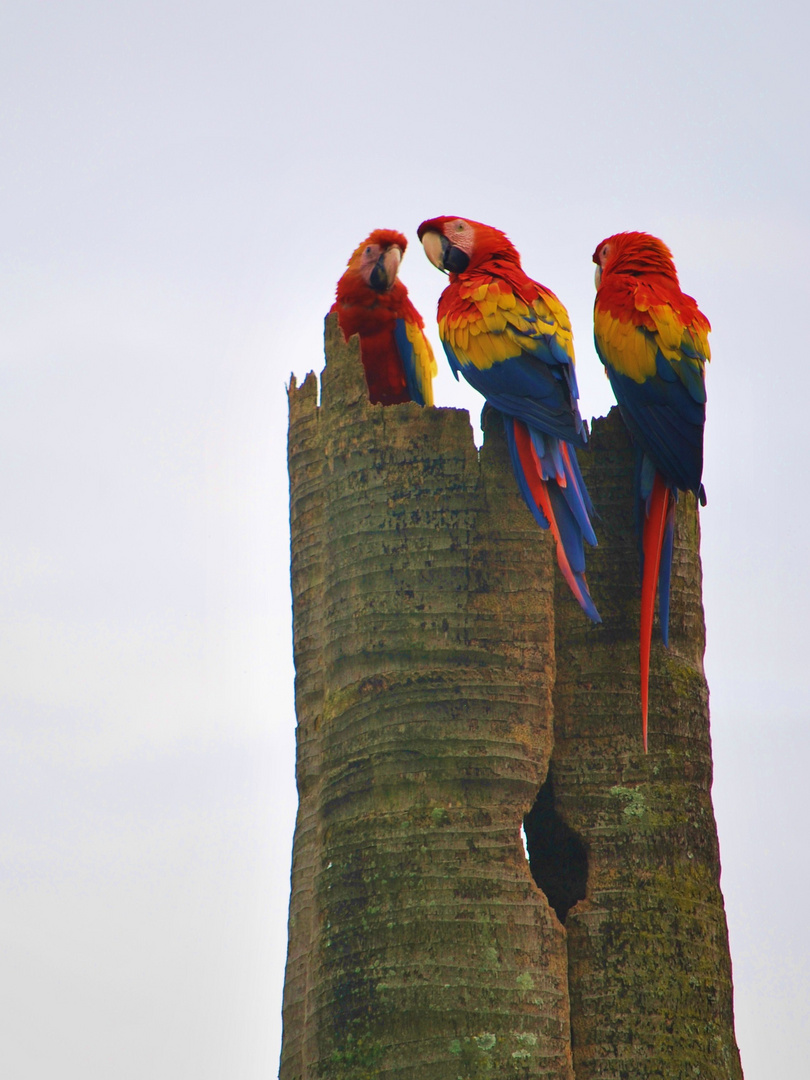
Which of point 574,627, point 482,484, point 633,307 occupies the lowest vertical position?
point 574,627

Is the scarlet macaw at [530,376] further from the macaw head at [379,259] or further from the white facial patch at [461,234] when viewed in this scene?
the macaw head at [379,259]

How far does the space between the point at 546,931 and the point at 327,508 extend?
4.98ft

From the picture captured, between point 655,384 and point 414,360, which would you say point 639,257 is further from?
point 414,360

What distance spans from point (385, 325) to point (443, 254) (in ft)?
2.01

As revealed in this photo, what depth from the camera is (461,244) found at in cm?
548

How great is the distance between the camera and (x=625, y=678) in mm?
4105

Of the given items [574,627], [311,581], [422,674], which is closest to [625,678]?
[574,627]

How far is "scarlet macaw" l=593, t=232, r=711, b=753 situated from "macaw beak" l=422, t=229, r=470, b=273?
2.35 feet

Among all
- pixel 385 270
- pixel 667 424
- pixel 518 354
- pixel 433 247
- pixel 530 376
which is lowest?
pixel 667 424

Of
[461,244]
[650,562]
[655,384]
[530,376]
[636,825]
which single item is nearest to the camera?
[636,825]

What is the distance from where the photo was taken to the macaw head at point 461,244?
527cm

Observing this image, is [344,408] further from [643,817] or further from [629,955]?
[629,955]

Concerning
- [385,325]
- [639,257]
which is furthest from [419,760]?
[385,325]

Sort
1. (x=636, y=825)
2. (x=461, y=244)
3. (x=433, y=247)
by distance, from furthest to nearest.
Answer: (x=433, y=247), (x=461, y=244), (x=636, y=825)
